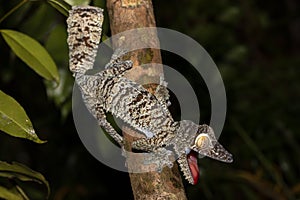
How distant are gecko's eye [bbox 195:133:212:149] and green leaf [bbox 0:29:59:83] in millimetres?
493

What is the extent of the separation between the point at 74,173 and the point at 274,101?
115cm

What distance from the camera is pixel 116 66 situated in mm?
973

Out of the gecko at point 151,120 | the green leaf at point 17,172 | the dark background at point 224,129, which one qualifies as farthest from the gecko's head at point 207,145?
the dark background at point 224,129

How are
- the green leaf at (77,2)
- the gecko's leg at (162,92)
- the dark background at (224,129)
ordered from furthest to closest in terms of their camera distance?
the dark background at (224,129)
the green leaf at (77,2)
the gecko's leg at (162,92)

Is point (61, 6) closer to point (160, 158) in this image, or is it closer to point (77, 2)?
point (77, 2)

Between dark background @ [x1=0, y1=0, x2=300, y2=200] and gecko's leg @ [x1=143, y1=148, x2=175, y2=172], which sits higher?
gecko's leg @ [x1=143, y1=148, x2=175, y2=172]

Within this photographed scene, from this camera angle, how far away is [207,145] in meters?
0.86

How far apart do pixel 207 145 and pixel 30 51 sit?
53 centimetres

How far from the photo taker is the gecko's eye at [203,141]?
85 centimetres

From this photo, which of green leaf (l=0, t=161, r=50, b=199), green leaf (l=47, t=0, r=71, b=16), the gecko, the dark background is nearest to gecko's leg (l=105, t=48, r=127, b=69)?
the gecko

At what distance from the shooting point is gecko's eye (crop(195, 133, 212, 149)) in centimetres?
85

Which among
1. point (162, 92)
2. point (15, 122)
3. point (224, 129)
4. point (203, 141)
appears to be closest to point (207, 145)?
point (203, 141)

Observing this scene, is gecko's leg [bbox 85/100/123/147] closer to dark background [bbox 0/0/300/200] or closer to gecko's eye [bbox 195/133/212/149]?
gecko's eye [bbox 195/133/212/149]

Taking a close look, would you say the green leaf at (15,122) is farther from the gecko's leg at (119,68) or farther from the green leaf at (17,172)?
the gecko's leg at (119,68)
